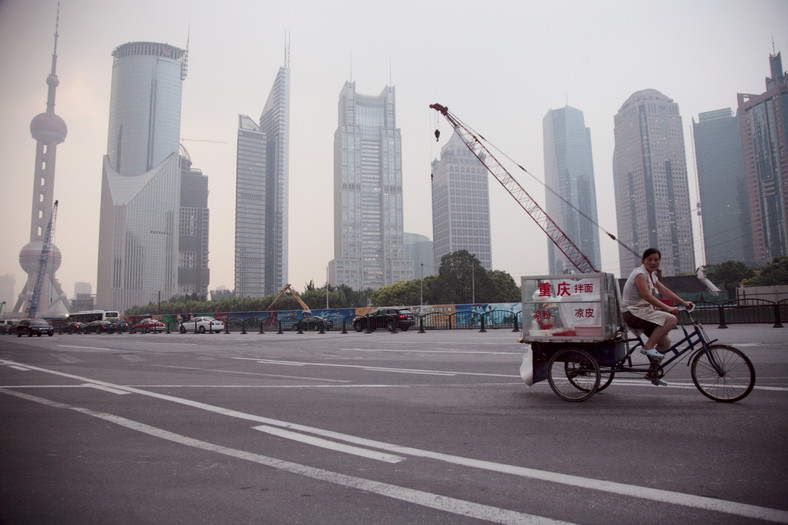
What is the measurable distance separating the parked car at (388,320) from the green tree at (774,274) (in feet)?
245

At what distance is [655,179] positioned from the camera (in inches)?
6565

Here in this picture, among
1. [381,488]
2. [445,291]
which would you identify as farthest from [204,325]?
[445,291]

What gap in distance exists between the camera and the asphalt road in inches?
113

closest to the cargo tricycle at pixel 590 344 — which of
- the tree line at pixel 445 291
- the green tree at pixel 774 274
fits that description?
the tree line at pixel 445 291

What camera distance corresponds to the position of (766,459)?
3594mm

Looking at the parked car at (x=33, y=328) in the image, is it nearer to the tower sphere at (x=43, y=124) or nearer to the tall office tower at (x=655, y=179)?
the tower sphere at (x=43, y=124)

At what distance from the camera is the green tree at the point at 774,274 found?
75625 millimetres

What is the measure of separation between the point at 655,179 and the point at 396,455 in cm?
18933

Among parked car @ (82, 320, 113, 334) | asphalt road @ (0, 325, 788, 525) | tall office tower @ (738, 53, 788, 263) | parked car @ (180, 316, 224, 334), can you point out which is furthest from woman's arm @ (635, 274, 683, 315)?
parked car @ (82, 320, 113, 334)

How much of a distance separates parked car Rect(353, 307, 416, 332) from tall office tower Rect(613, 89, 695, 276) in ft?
478

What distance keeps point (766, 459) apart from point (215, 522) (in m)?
3.93

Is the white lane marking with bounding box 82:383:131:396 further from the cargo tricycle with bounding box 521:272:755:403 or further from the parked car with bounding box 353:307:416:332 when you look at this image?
the parked car with bounding box 353:307:416:332

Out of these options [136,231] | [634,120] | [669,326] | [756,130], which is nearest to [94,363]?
[669,326]

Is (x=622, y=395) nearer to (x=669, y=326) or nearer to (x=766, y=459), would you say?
(x=669, y=326)
